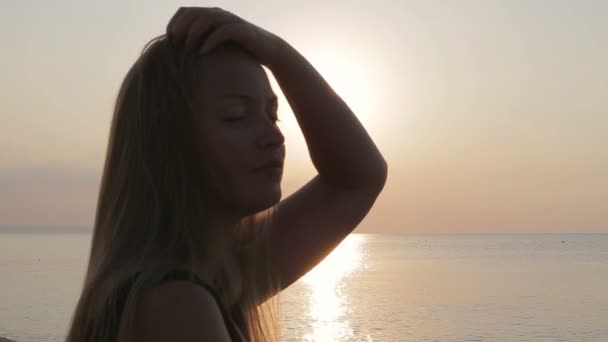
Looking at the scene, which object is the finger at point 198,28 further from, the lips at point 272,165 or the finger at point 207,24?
the lips at point 272,165

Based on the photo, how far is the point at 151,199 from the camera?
6.70ft

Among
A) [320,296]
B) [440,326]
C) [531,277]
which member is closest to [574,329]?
[440,326]

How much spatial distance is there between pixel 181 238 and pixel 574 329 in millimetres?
49590

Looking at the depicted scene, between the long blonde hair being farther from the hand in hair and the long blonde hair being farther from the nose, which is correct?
the nose

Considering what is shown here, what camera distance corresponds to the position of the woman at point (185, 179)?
1.80 m

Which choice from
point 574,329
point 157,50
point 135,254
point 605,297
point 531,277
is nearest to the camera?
point 135,254

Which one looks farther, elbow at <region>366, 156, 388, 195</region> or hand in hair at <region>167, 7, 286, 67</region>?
elbow at <region>366, 156, 388, 195</region>

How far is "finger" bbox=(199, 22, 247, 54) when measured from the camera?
6.93ft

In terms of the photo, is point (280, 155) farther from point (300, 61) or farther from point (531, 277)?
point (531, 277)

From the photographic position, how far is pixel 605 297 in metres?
65.9

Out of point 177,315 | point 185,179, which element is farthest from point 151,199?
point 177,315

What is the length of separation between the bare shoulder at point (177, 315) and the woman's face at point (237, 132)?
1.39 ft

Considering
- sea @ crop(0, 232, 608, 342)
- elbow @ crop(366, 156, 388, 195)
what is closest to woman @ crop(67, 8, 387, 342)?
elbow @ crop(366, 156, 388, 195)

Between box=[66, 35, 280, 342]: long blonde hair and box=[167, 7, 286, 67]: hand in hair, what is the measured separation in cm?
5
